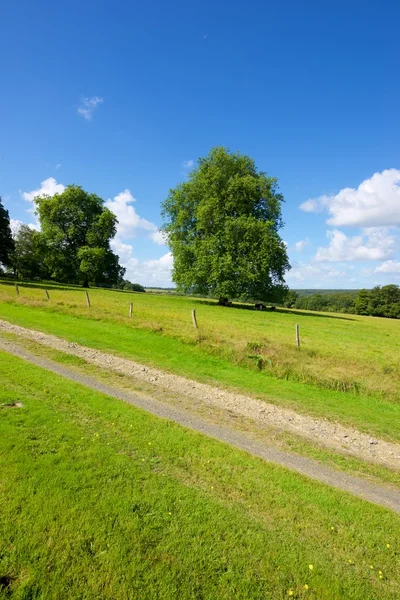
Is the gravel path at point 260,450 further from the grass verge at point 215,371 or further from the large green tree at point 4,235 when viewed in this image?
the large green tree at point 4,235

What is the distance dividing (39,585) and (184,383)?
7.77m

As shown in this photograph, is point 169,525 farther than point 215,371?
No

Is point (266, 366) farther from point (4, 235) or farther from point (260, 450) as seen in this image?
point (4, 235)

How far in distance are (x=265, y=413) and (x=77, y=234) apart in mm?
55968

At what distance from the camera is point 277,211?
146 feet

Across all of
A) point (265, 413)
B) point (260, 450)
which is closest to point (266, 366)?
point (265, 413)

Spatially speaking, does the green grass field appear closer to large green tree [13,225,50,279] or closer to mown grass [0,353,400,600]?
mown grass [0,353,400,600]

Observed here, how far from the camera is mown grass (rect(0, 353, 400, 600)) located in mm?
3512

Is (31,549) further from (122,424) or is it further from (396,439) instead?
(396,439)

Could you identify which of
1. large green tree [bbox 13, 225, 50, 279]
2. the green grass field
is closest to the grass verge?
the green grass field

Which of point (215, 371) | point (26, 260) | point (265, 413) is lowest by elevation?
point (265, 413)

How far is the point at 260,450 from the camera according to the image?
6.84 m

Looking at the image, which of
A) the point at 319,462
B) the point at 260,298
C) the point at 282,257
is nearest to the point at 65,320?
the point at 319,462

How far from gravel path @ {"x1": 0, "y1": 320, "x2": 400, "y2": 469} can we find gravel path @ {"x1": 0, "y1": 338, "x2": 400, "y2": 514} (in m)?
1.26
